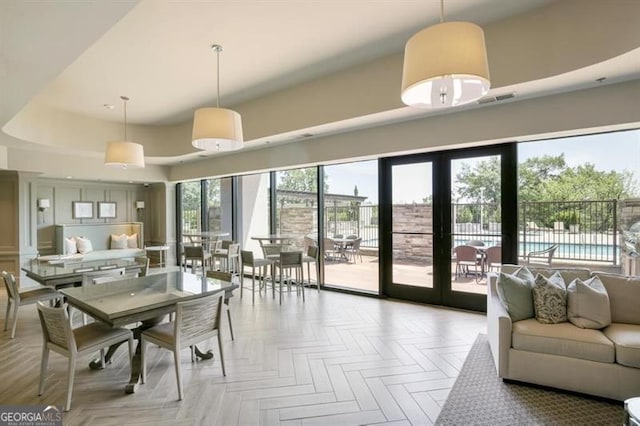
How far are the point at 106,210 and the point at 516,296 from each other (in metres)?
9.60

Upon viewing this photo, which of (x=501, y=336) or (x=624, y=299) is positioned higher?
(x=624, y=299)

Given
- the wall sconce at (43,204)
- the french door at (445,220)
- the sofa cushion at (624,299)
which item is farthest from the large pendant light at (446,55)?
the wall sconce at (43,204)

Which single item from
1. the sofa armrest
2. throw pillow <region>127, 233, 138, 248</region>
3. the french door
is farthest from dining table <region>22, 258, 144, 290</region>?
the sofa armrest

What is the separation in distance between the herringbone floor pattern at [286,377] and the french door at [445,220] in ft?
2.41

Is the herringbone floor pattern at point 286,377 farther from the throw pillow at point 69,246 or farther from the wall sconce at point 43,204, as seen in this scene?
the wall sconce at point 43,204

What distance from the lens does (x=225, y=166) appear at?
741 cm

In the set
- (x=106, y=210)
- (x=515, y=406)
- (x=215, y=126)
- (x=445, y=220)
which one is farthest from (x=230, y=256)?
(x=515, y=406)

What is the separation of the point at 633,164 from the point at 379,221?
10.7 ft

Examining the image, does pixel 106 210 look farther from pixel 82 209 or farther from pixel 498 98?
pixel 498 98

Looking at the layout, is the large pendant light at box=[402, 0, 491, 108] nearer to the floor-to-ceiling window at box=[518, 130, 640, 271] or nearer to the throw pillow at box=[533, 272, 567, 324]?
the throw pillow at box=[533, 272, 567, 324]

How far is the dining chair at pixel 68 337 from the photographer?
8.03 ft

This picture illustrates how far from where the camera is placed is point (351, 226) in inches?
237

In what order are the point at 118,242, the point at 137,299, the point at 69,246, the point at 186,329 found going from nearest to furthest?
1. the point at 186,329
2. the point at 137,299
3. the point at 69,246
4. the point at 118,242

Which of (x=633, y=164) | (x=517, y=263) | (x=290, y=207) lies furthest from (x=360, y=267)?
(x=633, y=164)
